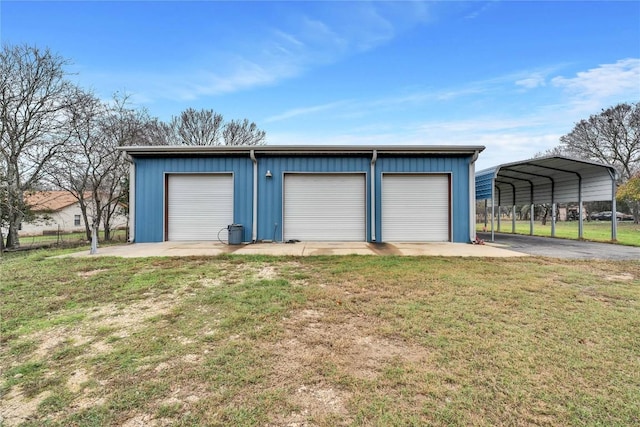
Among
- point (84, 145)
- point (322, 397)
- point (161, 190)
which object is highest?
point (84, 145)

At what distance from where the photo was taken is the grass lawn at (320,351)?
69.5 inches

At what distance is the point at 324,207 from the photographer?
33.4ft

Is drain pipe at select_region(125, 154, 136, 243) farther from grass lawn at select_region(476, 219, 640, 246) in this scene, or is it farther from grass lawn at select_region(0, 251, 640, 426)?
grass lawn at select_region(476, 219, 640, 246)

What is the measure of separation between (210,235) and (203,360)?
824cm

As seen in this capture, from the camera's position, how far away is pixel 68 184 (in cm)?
1383

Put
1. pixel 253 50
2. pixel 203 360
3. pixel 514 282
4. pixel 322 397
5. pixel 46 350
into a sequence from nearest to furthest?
pixel 322 397, pixel 203 360, pixel 46 350, pixel 514 282, pixel 253 50

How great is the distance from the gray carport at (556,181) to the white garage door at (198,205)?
9393 mm

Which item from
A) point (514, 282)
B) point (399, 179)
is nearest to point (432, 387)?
point (514, 282)

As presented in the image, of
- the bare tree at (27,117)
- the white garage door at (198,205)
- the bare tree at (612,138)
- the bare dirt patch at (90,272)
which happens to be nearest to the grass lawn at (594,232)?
the bare tree at (612,138)

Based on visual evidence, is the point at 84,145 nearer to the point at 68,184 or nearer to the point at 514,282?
the point at 68,184

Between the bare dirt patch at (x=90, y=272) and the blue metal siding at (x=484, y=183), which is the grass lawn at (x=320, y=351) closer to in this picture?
the bare dirt patch at (x=90, y=272)

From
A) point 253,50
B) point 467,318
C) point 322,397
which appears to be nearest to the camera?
point 322,397

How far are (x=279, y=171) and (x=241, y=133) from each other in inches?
584

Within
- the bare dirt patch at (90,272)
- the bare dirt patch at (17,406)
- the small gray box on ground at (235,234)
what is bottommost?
the bare dirt patch at (17,406)
